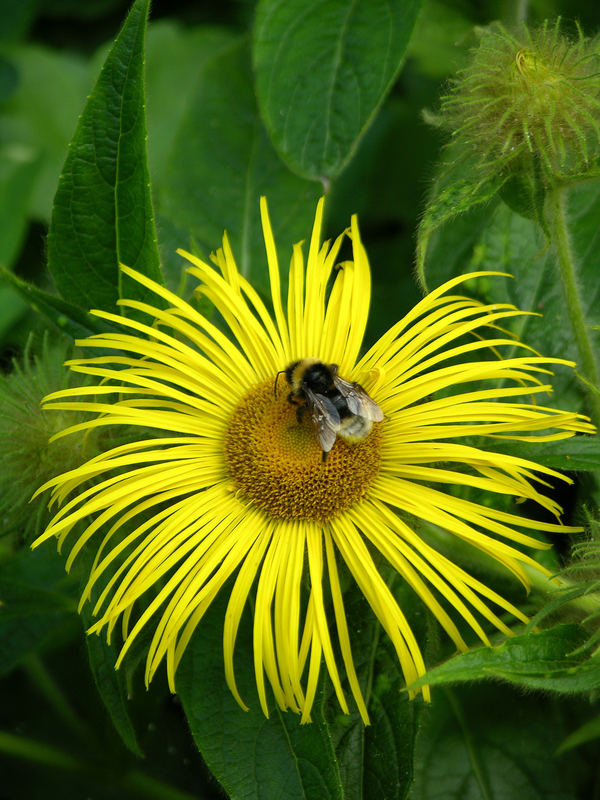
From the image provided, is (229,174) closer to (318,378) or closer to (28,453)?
(318,378)

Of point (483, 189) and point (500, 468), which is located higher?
point (483, 189)

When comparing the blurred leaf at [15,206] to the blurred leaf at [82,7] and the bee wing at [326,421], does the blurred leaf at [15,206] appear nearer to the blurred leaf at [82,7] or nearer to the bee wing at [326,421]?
the blurred leaf at [82,7]

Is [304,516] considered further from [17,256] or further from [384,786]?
[17,256]

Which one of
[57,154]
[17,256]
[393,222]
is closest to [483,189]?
[393,222]

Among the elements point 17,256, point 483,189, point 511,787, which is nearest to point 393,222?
point 17,256

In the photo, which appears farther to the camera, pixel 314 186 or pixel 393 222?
pixel 393 222

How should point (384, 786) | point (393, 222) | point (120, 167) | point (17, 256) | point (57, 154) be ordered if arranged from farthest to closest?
point (57, 154) < point (393, 222) < point (17, 256) < point (120, 167) < point (384, 786)

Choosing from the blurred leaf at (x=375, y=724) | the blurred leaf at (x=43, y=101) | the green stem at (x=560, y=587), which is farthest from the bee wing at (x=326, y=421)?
the blurred leaf at (x=43, y=101)

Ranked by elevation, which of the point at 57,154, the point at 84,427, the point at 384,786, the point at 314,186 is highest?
the point at 57,154

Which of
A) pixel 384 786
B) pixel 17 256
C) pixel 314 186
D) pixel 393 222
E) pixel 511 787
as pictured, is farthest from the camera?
pixel 393 222
